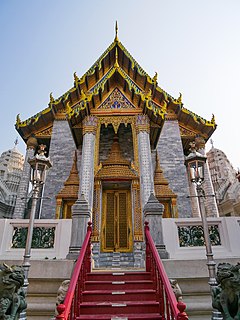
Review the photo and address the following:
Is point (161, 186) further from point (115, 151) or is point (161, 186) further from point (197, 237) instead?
point (197, 237)

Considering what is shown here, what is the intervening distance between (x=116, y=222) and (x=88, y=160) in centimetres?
239

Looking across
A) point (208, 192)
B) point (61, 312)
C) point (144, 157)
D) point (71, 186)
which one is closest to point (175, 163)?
point (208, 192)

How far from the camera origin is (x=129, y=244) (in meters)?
8.52

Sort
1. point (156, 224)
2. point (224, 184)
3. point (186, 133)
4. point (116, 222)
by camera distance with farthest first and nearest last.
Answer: point (224, 184), point (186, 133), point (116, 222), point (156, 224)

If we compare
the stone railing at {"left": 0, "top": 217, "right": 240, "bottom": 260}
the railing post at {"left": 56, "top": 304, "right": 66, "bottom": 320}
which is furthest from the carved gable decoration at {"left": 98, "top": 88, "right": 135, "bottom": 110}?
the railing post at {"left": 56, "top": 304, "right": 66, "bottom": 320}

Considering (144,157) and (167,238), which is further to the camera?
(144,157)

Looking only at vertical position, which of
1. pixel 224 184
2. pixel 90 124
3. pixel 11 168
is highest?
pixel 11 168

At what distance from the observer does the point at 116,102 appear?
33.6ft

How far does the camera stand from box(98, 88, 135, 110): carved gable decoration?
10062mm

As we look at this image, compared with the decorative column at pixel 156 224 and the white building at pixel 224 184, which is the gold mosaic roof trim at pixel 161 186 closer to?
the decorative column at pixel 156 224

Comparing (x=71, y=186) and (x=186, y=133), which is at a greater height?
(x=186, y=133)

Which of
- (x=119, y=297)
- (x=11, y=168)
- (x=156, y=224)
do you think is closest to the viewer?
(x=119, y=297)

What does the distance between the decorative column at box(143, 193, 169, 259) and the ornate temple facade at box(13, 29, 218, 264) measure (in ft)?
4.71

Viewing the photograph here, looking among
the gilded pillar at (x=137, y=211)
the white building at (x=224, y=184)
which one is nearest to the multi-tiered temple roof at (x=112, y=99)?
the gilded pillar at (x=137, y=211)
